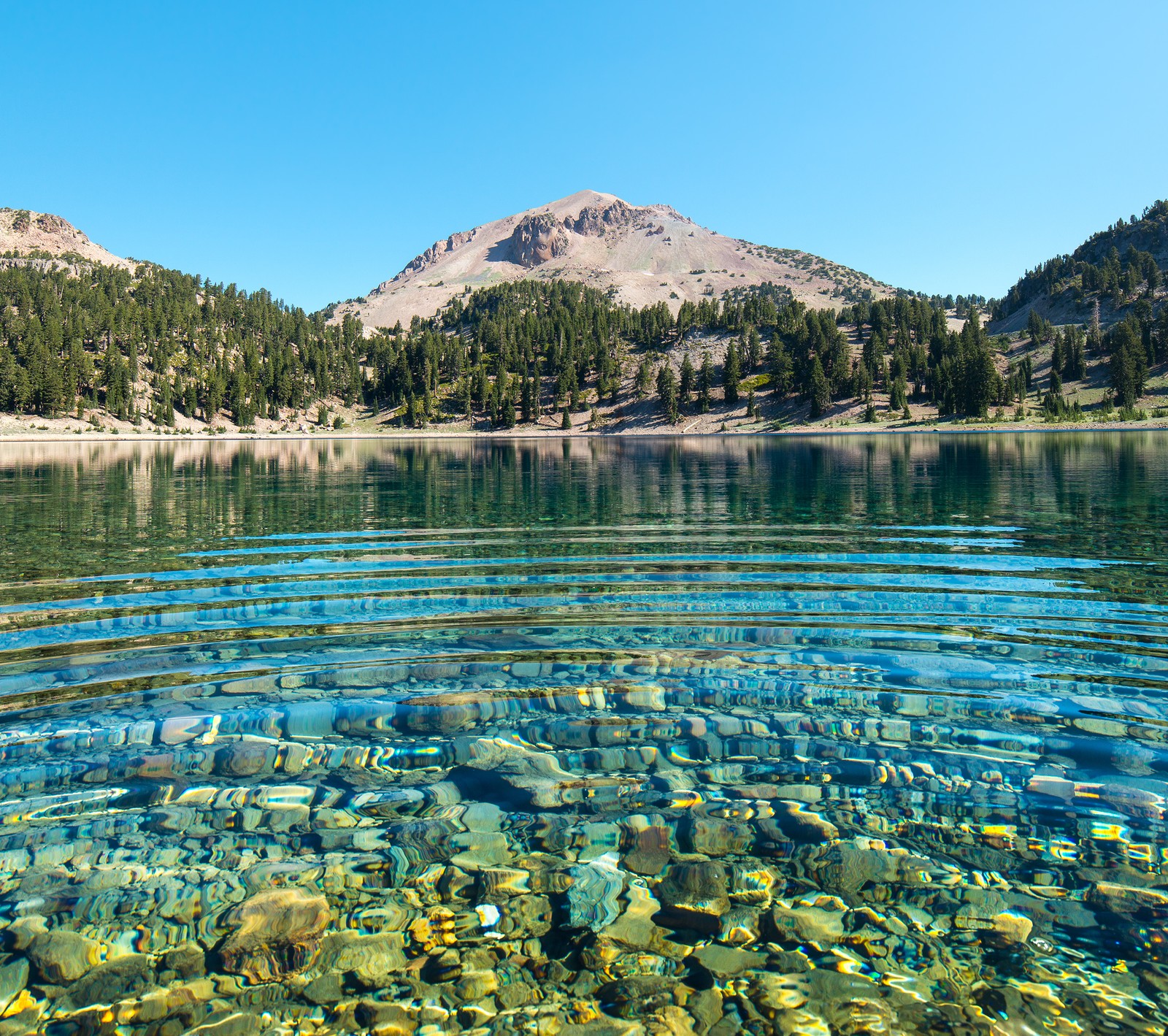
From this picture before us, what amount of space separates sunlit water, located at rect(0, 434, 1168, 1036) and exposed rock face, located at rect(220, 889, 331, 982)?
2cm

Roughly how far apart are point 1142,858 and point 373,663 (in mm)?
9521

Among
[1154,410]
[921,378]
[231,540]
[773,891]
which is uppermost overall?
[921,378]

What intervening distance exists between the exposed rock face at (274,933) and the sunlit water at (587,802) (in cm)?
2

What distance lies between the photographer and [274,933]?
16.5 ft

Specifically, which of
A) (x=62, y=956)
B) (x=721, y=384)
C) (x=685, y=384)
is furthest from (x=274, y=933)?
(x=721, y=384)

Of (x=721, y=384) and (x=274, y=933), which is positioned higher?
(x=721, y=384)

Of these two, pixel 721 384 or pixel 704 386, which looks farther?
pixel 721 384

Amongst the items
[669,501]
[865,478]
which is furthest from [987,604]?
[865,478]

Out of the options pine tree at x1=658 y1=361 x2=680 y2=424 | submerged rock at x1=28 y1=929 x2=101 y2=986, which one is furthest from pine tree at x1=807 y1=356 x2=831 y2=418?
submerged rock at x1=28 y1=929 x2=101 y2=986

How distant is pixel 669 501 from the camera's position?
110 ft

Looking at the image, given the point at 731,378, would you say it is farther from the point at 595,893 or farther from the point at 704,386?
the point at 595,893

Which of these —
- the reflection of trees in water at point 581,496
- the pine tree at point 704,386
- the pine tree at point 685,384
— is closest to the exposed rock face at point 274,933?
the reflection of trees in water at point 581,496

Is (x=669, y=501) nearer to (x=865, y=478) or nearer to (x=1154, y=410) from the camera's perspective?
(x=865, y=478)

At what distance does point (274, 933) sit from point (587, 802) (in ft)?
9.32
